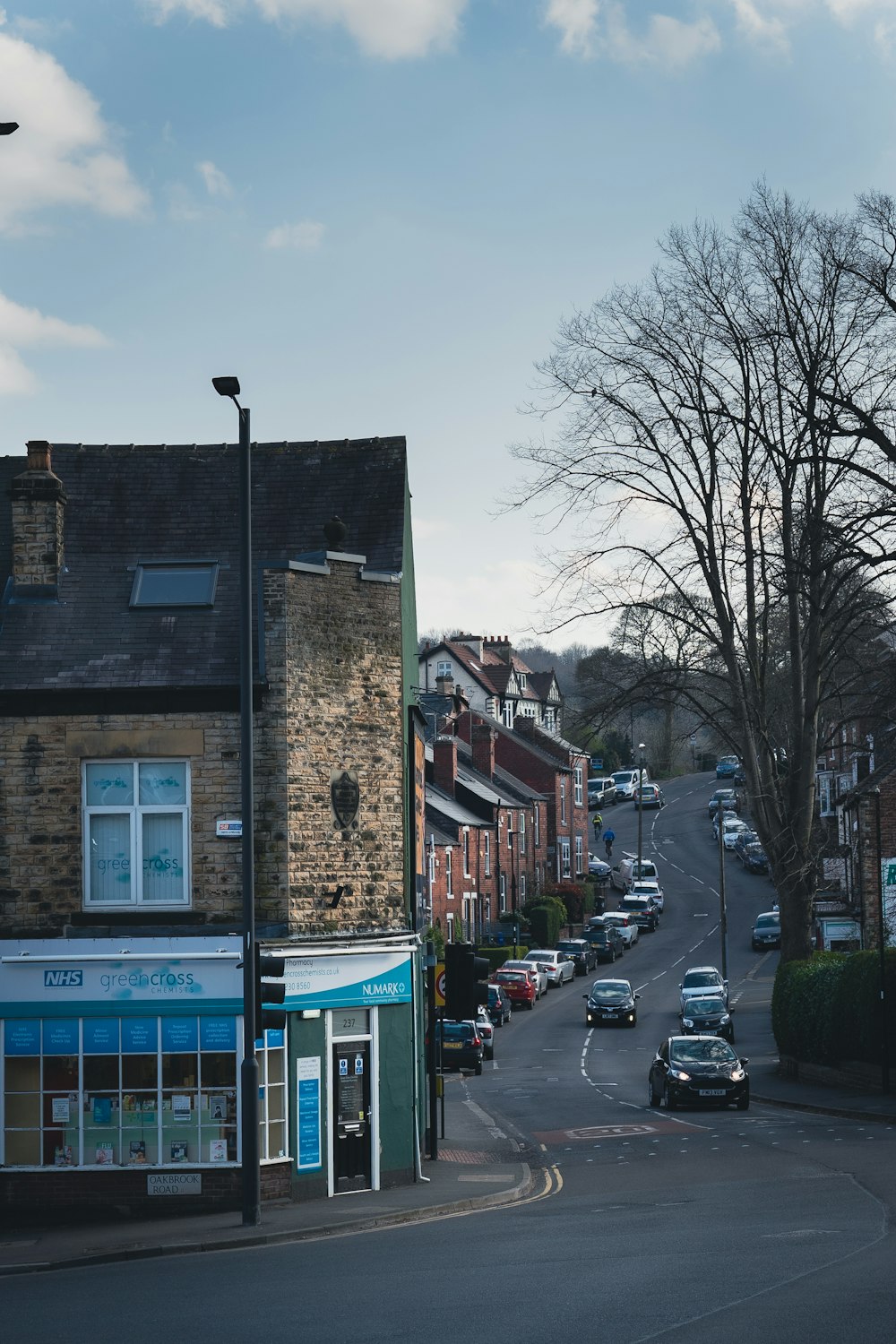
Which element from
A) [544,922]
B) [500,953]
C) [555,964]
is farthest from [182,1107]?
[544,922]

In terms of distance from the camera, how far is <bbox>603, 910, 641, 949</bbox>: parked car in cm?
7762

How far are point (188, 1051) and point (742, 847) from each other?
271ft

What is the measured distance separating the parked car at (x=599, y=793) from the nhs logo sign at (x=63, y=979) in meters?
104

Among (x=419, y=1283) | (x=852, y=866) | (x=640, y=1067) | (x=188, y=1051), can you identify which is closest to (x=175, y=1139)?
(x=188, y=1051)

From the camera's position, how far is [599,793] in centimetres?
12344

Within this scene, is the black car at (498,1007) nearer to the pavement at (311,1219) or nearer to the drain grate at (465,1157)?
the drain grate at (465,1157)

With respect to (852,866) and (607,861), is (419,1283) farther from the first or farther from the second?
(607,861)

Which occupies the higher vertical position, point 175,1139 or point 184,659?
point 184,659

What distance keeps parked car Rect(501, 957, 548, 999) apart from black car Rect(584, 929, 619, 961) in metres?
9.25

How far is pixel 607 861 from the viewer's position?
10694 cm

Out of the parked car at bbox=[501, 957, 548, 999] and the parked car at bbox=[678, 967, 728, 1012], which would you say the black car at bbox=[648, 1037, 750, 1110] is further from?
the parked car at bbox=[501, 957, 548, 999]

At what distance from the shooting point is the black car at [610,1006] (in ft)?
177

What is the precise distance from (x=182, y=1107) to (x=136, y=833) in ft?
12.1

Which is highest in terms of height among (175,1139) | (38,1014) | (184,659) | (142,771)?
(184,659)
